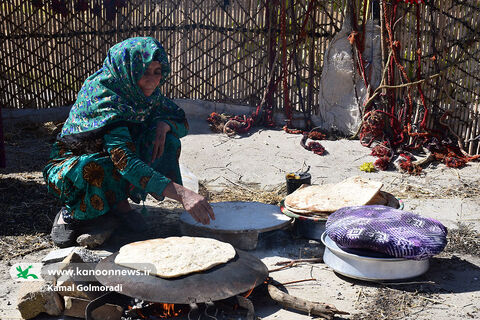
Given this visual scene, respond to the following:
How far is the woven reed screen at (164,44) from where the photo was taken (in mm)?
6691

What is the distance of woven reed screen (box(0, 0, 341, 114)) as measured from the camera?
669cm

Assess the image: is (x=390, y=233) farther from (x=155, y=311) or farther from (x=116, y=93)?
(x=116, y=93)

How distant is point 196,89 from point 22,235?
3865 mm

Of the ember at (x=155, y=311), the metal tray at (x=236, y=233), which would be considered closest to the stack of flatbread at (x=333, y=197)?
the metal tray at (x=236, y=233)

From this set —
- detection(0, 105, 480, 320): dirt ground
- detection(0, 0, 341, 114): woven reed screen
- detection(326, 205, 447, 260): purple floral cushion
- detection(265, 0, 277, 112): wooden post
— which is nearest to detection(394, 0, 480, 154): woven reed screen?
detection(0, 105, 480, 320): dirt ground

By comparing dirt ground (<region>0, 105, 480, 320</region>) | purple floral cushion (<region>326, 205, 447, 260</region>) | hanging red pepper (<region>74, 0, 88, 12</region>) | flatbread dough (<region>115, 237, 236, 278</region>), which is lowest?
dirt ground (<region>0, 105, 480, 320</region>)

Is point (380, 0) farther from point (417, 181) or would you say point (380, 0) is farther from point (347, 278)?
point (347, 278)

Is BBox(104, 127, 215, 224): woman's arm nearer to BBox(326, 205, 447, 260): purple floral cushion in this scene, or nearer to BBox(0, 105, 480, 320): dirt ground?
BBox(0, 105, 480, 320): dirt ground

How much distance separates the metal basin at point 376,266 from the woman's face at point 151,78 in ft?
4.82

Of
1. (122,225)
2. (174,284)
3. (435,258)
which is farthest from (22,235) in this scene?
(435,258)

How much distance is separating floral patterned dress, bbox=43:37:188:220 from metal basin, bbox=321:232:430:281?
3.62 feet

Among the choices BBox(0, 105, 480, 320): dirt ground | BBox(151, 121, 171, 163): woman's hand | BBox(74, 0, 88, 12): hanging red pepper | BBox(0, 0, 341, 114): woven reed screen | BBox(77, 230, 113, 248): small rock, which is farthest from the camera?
BBox(74, 0, 88, 12): hanging red pepper

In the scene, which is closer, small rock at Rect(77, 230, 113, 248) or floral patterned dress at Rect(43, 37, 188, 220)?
floral patterned dress at Rect(43, 37, 188, 220)

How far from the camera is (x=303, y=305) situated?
2.54 metres
